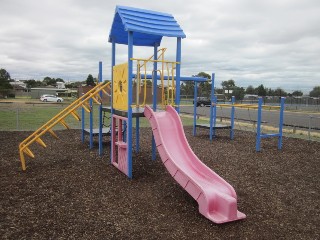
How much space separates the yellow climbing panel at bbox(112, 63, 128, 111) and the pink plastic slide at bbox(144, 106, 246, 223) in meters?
0.67

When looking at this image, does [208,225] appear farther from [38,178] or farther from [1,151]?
[1,151]

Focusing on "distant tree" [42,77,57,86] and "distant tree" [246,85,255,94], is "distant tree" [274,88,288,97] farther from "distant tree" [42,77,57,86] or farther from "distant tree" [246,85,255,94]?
"distant tree" [42,77,57,86]

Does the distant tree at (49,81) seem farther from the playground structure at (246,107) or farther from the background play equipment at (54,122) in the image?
the background play equipment at (54,122)

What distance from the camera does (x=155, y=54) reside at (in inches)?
324

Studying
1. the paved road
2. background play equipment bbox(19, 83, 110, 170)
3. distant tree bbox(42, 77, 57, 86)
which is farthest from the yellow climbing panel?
distant tree bbox(42, 77, 57, 86)

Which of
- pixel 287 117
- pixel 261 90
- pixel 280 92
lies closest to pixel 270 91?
pixel 261 90

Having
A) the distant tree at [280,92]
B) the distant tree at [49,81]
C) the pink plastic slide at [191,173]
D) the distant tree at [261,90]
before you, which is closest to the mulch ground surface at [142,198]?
the pink plastic slide at [191,173]

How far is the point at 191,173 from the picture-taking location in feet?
17.7

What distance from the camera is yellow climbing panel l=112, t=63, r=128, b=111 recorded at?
6.71 m

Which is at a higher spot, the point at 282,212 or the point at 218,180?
the point at 218,180

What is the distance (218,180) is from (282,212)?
3.80 ft

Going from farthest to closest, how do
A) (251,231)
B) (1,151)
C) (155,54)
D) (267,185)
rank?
(1,151) < (155,54) < (267,185) < (251,231)

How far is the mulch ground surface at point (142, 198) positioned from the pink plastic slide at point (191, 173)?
0.20 meters

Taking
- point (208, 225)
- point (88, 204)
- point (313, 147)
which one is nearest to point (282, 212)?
point (208, 225)
